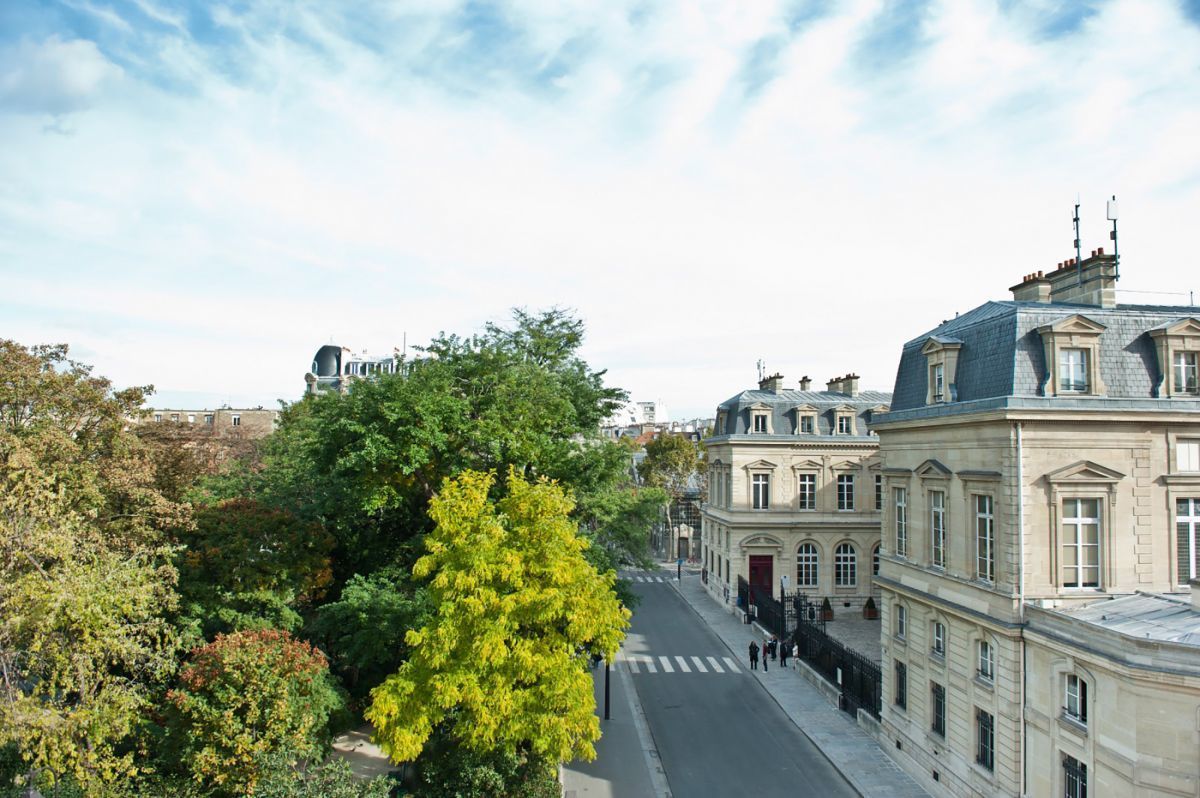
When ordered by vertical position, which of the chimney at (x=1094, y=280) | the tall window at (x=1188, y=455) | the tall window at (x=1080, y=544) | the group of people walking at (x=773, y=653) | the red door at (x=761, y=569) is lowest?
the group of people walking at (x=773, y=653)

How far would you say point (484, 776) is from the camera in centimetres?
1878

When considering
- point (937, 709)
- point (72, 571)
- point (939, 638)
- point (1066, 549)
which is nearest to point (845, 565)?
point (937, 709)

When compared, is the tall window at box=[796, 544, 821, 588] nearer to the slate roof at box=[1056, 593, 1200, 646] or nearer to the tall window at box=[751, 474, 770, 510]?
the tall window at box=[751, 474, 770, 510]

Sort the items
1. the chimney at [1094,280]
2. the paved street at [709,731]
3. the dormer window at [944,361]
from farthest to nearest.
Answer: the paved street at [709,731]
the dormer window at [944,361]
the chimney at [1094,280]

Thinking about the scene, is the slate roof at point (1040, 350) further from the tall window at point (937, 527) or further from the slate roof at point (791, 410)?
the slate roof at point (791, 410)

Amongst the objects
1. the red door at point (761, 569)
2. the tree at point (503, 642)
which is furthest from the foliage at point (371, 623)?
the red door at point (761, 569)

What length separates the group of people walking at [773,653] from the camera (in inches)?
1363

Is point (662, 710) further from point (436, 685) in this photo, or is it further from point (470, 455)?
point (436, 685)

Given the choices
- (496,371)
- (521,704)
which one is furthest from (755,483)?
(521,704)

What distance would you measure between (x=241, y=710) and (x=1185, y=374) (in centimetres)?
2274

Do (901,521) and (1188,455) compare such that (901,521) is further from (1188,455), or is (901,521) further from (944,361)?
(1188,455)

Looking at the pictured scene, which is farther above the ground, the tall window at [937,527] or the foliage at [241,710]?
the tall window at [937,527]

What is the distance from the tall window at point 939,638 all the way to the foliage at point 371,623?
1320 cm

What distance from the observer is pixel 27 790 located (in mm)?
17141
